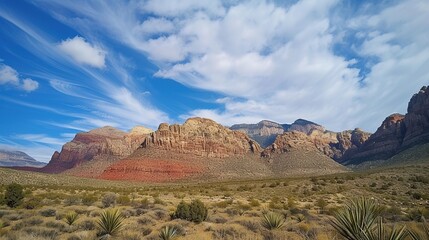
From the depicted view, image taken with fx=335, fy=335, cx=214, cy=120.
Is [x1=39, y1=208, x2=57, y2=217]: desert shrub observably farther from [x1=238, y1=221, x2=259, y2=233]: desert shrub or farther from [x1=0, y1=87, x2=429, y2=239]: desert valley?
[x1=238, y1=221, x2=259, y2=233]: desert shrub

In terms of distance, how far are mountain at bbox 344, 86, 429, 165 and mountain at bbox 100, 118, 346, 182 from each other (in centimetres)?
2665

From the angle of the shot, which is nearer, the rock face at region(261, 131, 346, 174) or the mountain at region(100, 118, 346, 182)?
the mountain at region(100, 118, 346, 182)

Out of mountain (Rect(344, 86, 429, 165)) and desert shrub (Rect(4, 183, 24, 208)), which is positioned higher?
mountain (Rect(344, 86, 429, 165))

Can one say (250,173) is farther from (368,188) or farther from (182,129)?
(368,188)

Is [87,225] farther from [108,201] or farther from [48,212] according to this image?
[108,201]

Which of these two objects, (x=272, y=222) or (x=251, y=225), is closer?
(x=272, y=222)

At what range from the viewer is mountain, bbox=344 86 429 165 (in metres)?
118

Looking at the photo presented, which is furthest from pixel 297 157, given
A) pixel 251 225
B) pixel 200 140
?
pixel 251 225

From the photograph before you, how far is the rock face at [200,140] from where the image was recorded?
13588 cm

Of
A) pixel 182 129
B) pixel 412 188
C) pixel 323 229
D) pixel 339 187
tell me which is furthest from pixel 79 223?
pixel 182 129

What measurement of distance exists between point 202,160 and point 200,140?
44.9 feet

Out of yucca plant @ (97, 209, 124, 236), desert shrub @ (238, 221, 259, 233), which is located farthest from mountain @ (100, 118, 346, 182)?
yucca plant @ (97, 209, 124, 236)

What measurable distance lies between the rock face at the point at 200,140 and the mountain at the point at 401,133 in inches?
2038

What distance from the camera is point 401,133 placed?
13925 cm
